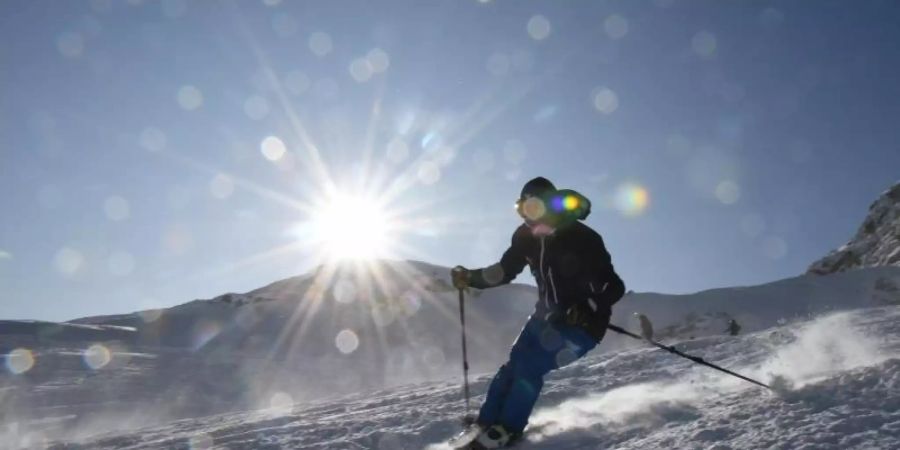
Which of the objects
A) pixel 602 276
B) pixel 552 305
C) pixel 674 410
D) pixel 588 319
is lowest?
pixel 674 410

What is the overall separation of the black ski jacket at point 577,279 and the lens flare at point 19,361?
25.4 metres

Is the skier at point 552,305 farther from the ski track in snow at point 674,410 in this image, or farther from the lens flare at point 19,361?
the lens flare at point 19,361

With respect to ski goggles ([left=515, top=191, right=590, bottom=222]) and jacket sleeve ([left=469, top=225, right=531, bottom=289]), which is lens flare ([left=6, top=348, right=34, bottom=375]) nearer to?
jacket sleeve ([left=469, top=225, right=531, bottom=289])

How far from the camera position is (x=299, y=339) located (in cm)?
3628

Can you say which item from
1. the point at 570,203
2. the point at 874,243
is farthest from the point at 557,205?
the point at 874,243

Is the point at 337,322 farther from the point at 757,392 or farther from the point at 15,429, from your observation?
the point at 757,392

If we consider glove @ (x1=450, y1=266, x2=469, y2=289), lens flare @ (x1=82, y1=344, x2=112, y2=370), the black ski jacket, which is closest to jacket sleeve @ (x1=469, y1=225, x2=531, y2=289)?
glove @ (x1=450, y1=266, x2=469, y2=289)

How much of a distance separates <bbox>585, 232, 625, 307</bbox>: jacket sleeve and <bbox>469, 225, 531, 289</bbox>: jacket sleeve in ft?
2.78

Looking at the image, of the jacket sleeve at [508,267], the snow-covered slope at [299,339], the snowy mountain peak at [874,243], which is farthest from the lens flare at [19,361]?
the snowy mountain peak at [874,243]

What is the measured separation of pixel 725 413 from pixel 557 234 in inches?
73.3

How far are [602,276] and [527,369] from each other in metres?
0.97

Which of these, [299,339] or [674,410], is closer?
[674,410]

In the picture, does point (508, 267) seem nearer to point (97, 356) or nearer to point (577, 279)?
point (577, 279)

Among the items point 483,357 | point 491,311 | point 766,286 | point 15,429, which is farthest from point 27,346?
point 766,286
